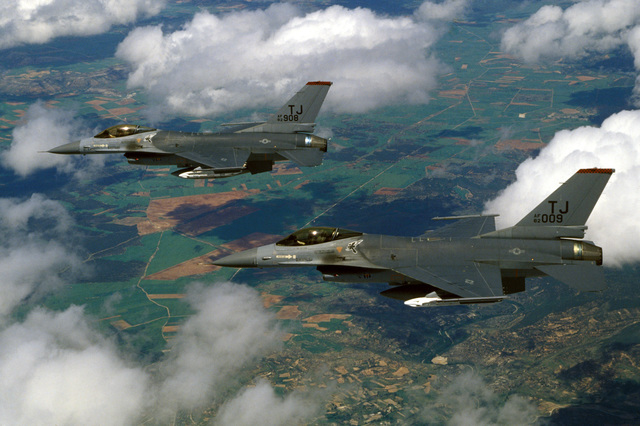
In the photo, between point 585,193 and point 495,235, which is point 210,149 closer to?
point 495,235

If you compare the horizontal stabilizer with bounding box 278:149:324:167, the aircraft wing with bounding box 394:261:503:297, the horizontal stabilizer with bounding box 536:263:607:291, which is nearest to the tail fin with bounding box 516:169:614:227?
the horizontal stabilizer with bounding box 536:263:607:291

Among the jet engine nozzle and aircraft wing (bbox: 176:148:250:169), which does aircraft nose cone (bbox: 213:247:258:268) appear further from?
the jet engine nozzle

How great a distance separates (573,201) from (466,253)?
6.99m

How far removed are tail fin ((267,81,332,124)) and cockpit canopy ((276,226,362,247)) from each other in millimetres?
15421

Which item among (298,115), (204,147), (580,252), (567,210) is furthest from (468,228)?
(204,147)

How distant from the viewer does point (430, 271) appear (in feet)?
97.1

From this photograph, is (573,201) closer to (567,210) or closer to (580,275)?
(567,210)

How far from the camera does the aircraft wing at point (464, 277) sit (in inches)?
1086

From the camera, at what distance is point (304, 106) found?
143 ft

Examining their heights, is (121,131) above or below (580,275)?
above

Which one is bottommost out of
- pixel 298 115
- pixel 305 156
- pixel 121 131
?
pixel 305 156

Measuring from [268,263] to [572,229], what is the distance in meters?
18.1

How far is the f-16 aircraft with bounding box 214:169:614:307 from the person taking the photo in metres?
29.4

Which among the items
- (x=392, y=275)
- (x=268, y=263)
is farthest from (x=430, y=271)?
(x=268, y=263)
